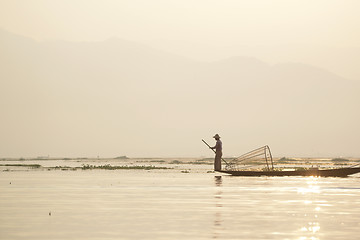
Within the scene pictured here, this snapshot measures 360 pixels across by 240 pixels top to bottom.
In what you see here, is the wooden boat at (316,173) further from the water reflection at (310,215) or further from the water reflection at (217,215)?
the water reflection at (217,215)

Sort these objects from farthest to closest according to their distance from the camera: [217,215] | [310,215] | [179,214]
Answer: [179,214], [310,215], [217,215]

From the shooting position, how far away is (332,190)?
117ft

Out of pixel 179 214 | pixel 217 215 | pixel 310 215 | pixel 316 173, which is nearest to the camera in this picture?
pixel 217 215

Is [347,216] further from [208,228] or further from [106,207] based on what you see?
[106,207]

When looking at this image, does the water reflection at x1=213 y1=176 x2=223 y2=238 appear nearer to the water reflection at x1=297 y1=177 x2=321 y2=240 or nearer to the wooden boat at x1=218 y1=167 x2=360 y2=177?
the water reflection at x1=297 y1=177 x2=321 y2=240

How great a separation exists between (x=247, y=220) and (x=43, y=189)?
1675cm

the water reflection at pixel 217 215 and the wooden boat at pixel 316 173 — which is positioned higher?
the wooden boat at pixel 316 173

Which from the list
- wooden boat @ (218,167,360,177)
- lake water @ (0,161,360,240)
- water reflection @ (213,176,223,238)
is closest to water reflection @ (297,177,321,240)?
lake water @ (0,161,360,240)

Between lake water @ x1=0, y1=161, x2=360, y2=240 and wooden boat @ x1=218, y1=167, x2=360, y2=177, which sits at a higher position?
wooden boat @ x1=218, y1=167, x2=360, y2=177

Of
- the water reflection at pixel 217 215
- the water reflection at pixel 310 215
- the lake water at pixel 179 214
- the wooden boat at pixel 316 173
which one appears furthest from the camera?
the wooden boat at pixel 316 173

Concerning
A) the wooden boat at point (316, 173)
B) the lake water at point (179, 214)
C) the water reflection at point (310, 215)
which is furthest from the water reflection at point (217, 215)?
the wooden boat at point (316, 173)


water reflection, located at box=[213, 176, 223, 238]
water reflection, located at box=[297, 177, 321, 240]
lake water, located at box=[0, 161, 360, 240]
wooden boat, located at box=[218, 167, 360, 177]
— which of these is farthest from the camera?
wooden boat, located at box=[218, 167, 360, 177]

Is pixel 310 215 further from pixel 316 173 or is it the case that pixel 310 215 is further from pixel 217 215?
pixel 316 173

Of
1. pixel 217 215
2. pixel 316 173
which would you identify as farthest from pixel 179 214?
pixel 316 173
